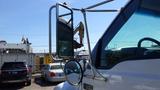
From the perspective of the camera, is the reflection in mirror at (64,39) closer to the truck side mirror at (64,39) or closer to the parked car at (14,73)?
the truck side mirror at (64,39)

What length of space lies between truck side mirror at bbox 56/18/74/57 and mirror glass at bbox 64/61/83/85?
0.12 meters

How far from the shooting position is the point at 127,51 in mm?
→ 2408

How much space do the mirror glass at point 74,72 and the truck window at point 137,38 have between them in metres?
0.38

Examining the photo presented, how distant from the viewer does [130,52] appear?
2.36 meters

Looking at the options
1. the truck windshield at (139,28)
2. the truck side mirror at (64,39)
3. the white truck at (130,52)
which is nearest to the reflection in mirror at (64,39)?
the truck side mirror at (64,39)

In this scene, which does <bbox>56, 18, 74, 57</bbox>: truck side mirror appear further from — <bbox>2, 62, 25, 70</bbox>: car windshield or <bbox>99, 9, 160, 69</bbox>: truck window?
<bbox>2, 62, 25, 70</bbox>: car windshield

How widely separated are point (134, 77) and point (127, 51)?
30 centimetres

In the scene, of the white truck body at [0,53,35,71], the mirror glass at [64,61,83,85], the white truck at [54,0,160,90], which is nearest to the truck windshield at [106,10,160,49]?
the white truck at [54,0,160,90]

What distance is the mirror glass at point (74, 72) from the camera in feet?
9.47

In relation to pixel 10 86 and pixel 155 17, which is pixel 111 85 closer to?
pixel 155 17

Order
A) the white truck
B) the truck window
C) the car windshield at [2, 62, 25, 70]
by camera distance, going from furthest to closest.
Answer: the car windshield at [2, 62, 25, 70]
the truck window
the white truck

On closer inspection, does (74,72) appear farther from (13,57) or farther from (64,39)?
(13,57)

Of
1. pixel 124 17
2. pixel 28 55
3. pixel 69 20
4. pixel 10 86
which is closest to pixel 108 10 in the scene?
pixel 69 20

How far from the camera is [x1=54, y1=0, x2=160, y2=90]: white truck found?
2076 mm
